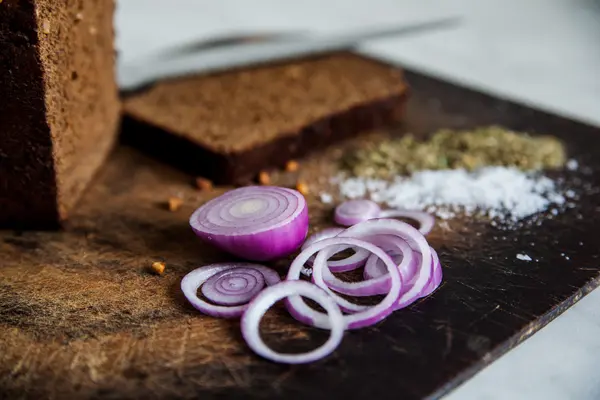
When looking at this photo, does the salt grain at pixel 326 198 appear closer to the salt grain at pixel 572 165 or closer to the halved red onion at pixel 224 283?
the halved red onion at pixel 224 283

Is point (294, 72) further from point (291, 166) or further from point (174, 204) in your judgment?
point (174, 204)

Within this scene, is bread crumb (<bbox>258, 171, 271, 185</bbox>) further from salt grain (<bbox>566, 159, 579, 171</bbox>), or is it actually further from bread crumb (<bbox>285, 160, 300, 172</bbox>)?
salt grain (<bbox>566, 159, 579, 171</bbox>)

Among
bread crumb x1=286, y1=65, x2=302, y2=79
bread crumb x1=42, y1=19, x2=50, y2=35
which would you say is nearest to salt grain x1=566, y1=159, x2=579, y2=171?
bread crumb x1=286, y1=65, x2=302, y2=79

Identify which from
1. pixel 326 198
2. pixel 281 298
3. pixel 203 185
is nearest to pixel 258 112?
pixel 203 185

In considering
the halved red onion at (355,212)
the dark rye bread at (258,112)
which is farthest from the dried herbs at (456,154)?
the halved red onion at (355,212)

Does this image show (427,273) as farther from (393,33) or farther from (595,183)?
(393,33)

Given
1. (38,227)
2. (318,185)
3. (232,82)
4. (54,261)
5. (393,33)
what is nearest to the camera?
(54,261)

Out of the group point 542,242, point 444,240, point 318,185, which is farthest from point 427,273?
point 318,185
